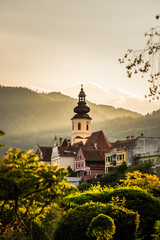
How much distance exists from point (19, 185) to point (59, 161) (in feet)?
303

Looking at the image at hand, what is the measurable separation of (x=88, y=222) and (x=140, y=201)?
533cm

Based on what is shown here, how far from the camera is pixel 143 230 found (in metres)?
26.7

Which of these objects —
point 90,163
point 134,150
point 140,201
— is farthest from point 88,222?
point 90,163

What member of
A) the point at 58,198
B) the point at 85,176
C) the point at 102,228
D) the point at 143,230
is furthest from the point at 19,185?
the point at 85,176

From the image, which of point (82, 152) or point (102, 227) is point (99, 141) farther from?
point (102, 227)

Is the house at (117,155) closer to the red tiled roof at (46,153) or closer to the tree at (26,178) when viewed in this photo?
the red tiled roof at (46,153)

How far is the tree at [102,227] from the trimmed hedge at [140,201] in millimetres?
3458

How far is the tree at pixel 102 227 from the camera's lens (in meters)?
22.7

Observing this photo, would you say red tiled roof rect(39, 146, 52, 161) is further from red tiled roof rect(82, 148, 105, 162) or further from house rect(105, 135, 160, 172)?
house rect(105, 135, 160, 172)

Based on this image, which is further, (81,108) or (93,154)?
(81,108)

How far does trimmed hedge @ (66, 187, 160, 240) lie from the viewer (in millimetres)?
27125

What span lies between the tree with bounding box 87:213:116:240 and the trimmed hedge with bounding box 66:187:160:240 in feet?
11.3

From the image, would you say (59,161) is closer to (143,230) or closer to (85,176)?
(85,176)

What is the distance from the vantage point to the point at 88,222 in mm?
24359
